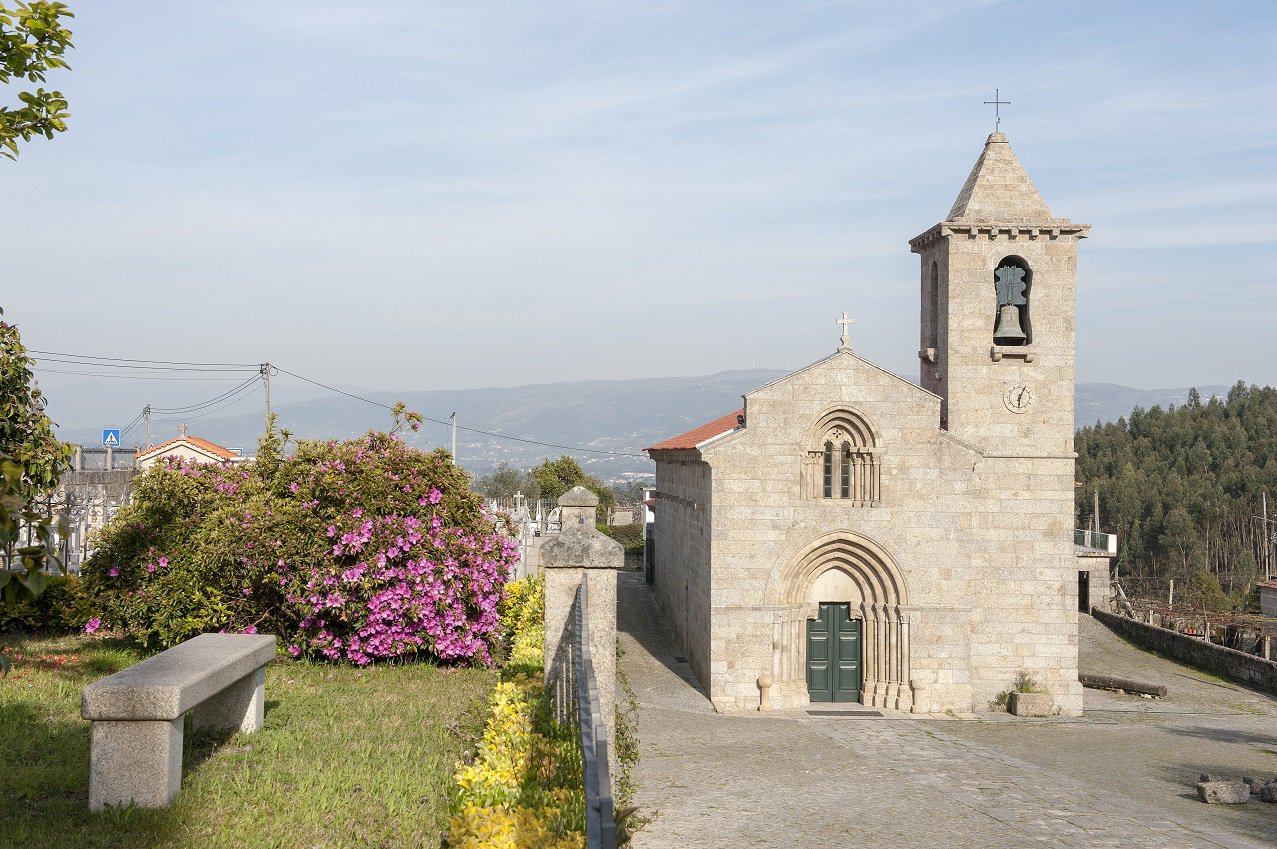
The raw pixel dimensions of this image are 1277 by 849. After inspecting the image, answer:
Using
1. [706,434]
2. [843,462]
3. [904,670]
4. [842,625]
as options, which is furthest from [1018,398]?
[706,434]

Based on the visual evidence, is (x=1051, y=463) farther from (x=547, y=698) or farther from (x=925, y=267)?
(x=547, y=698)

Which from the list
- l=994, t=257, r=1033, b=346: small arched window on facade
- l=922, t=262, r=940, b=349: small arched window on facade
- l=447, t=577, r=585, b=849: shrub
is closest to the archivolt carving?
l=922, t=262, r=940, b=349: small arched window on facade

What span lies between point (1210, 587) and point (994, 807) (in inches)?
2504

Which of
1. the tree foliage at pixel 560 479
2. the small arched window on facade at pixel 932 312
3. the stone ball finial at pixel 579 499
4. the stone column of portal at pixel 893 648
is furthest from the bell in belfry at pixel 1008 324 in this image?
the tree foliage at pixel 560 479

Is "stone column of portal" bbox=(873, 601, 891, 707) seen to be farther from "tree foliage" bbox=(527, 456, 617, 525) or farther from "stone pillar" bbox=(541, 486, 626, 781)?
"tree foliage" bbox=(527, 456, 617, 525)

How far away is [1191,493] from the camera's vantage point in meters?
88.4

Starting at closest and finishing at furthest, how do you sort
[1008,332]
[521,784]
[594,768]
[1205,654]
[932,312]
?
[594,768]
[521,784]
[1008,332]
[932,312]
[1205,654]

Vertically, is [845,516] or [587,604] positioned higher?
[845,516]

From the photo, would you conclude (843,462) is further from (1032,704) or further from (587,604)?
(587,604)

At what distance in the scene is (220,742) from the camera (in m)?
8.75

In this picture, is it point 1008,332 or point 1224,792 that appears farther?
point 1008,332

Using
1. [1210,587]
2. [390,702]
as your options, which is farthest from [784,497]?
[1210,587]

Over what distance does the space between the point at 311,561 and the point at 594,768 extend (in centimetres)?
960

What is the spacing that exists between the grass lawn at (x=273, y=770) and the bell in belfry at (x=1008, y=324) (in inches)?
517
